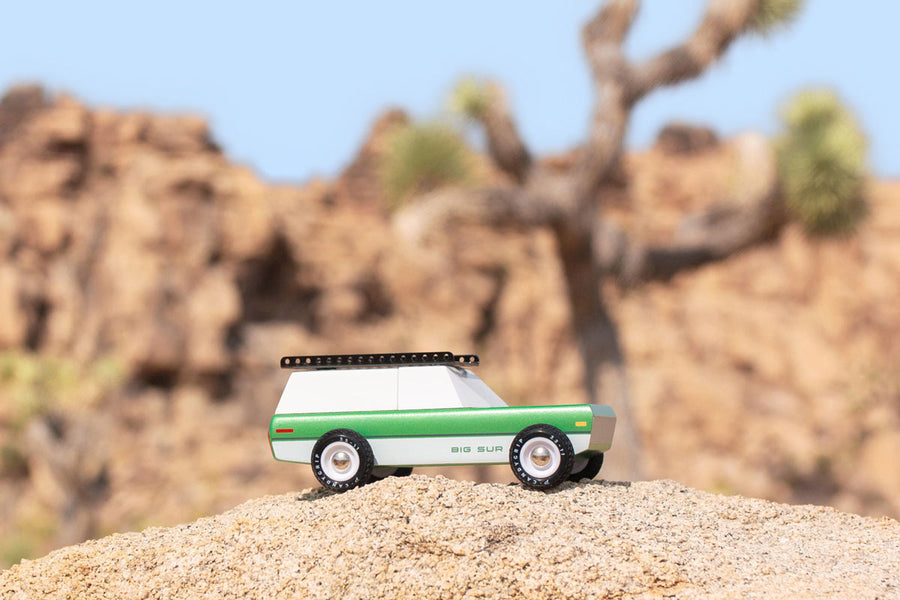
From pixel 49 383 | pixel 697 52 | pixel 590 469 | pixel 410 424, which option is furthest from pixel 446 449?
pixel 49 383

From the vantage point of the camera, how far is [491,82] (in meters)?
15.5

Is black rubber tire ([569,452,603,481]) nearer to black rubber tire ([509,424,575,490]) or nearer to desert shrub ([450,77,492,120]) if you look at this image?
black rubber tire ([509,424,575,490])

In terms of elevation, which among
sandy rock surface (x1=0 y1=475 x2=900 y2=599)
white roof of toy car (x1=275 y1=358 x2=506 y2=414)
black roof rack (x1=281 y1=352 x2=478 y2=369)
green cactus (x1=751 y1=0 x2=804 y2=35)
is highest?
green cactus (x1=751 y1=0 x2=804 y2=35)

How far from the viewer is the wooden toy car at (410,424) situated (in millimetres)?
5738

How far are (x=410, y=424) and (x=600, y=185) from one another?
1023cm

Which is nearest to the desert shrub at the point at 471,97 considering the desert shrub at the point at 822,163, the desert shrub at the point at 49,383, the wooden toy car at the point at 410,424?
the desert shrub at the point at 822,163

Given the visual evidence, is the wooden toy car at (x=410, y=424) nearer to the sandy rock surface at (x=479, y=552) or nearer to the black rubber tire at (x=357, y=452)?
the black rubber tire at (x=357, y=452)

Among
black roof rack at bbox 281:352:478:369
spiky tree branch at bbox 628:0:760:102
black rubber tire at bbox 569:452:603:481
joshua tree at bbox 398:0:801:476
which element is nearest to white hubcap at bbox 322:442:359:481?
black roof rack at bbox 281:352:478:369

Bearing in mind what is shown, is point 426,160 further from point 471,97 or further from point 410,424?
point 410,424

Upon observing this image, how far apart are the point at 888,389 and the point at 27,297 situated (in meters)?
25.2

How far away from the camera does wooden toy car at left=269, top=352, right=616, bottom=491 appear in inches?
226

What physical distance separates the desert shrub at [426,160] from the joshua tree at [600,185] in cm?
60

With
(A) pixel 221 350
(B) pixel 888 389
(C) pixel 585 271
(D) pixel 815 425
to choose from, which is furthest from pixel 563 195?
(D) pixel 815 425

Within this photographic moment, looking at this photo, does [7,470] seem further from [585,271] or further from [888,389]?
[888,389]
